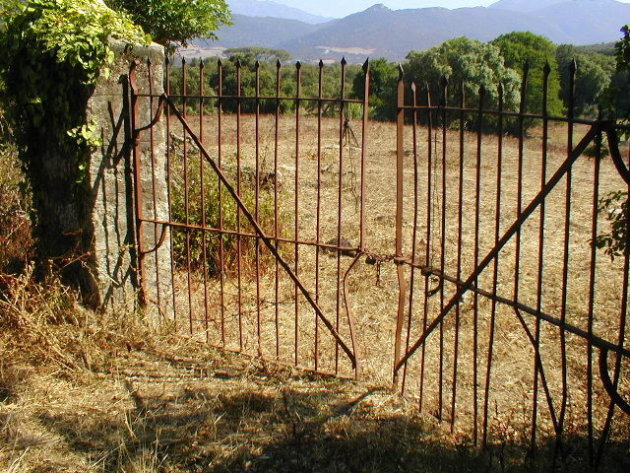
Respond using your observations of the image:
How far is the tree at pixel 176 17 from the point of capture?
1338 cm

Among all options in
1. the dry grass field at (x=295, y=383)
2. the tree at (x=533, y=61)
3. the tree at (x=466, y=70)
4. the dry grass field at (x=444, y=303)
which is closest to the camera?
the dry grass field at (x=295, y=383)

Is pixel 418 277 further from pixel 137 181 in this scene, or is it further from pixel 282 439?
pixel 282 439

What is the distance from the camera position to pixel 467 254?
7230 millimetres

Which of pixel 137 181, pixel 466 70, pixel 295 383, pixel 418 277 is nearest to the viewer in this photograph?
pixel 295 383

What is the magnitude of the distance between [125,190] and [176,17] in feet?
33.5

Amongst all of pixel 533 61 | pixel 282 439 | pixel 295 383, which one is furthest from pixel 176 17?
pixel 533 61

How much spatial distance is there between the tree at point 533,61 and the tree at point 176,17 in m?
8.27

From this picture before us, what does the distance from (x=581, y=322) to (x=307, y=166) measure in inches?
299

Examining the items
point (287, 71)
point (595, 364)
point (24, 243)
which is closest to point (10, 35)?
point (24, 243)

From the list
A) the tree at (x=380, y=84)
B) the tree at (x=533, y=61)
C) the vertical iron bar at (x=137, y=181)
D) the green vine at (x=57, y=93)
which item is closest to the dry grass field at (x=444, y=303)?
the vertical iron bar at (x=137, y=181)

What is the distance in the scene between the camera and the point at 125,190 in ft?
15.7

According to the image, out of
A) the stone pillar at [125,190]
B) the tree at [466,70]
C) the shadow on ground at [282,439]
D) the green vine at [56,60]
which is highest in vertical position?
the tree at [466,70]

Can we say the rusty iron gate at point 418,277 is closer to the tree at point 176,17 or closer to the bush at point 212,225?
the bush at point 212,225

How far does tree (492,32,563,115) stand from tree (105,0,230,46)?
27.1 ft
